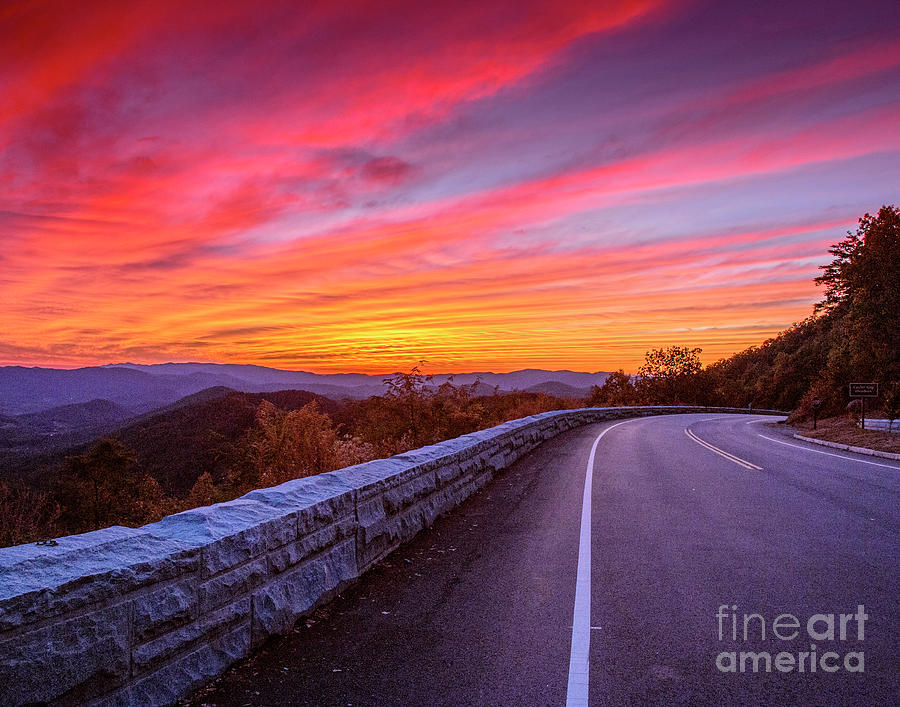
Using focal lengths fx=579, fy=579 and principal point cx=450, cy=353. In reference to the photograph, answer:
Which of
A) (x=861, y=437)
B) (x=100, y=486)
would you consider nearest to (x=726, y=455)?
(x=861, y=437)

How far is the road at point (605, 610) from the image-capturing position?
3.49 meters

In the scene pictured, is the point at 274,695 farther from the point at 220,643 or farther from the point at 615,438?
the point at 615,438

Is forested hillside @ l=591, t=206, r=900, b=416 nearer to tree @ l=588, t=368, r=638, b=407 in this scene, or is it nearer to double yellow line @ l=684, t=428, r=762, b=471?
tree @ l=588, t=368, r=638, b=407

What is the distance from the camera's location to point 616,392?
191ft

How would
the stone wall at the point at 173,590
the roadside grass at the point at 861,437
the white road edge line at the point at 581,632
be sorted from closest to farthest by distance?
1. the stone wall at the point at 173,590
2. the white road edge line at the point at 581,632
3. the roadside grass at the point at 861,437

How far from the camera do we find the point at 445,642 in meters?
4.15

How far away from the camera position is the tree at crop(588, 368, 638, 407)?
57.2 m

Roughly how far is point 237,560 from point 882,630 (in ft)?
15.2

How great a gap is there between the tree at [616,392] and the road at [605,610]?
48879 mm

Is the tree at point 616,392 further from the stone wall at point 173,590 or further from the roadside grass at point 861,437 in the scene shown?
the stone wall at point 173,590

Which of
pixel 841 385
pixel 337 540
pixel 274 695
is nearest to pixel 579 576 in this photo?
pixel 337 540

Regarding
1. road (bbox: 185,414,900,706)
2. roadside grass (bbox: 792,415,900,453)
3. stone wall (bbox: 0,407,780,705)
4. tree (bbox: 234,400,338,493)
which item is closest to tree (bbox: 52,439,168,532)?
tree (bbox: 234,400,338,493)

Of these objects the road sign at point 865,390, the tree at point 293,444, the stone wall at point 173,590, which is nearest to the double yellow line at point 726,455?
the road sign at point 865,390

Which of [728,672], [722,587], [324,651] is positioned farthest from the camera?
[722,587]
